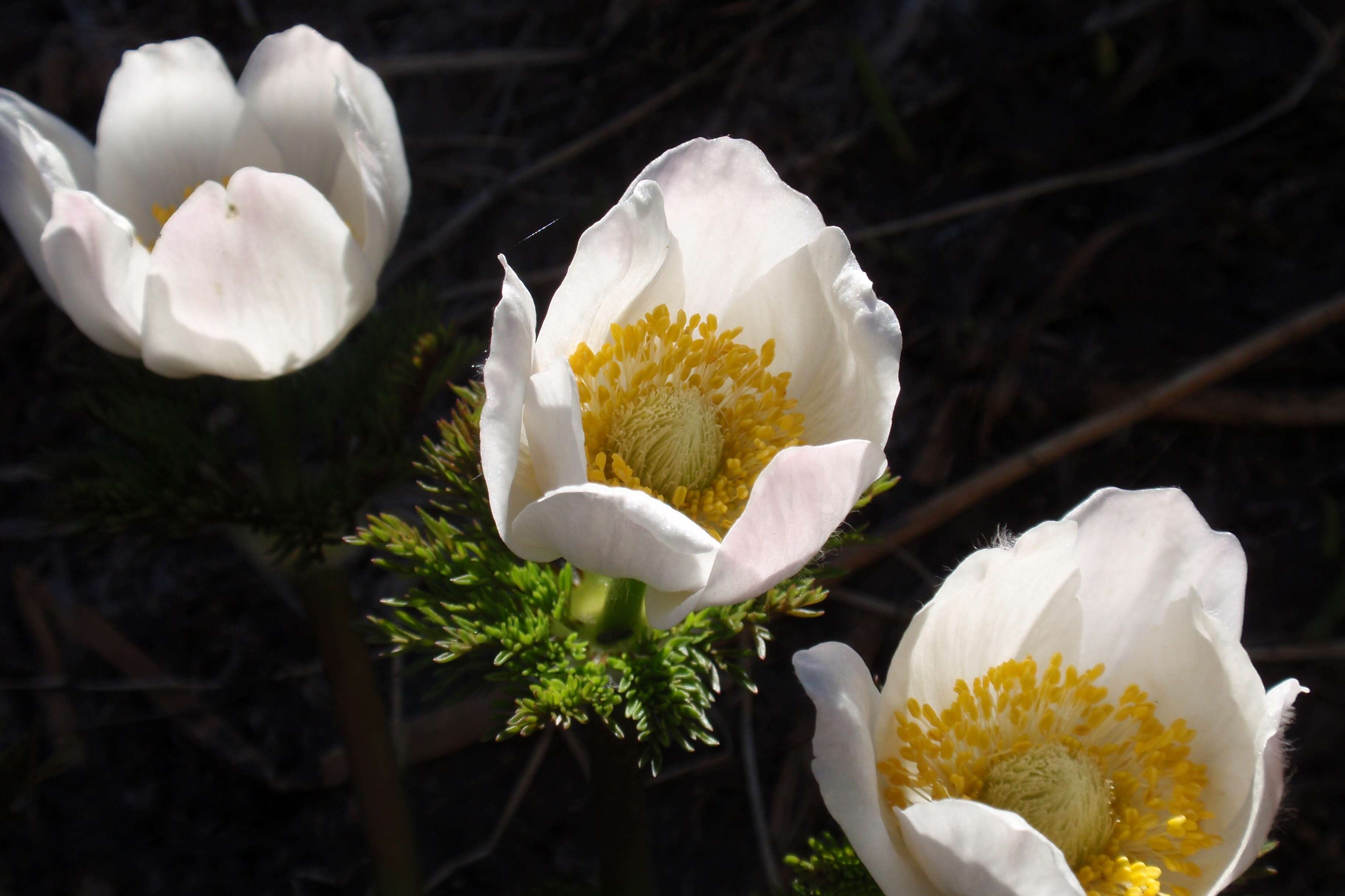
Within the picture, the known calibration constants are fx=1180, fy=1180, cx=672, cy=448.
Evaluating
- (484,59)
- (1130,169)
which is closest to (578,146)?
(484,59)

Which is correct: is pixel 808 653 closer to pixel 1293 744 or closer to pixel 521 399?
pixel 521 399

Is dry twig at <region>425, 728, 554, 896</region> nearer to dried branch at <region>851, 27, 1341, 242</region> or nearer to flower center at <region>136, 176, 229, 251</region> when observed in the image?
flower center at <region>136, 176, 229, 251</region>

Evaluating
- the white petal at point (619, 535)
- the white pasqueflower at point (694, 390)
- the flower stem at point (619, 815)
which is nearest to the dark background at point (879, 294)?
the flower stem at point (619, 815)

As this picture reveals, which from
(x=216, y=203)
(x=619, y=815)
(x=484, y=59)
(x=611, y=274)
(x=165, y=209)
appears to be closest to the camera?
(x=611, y=274)

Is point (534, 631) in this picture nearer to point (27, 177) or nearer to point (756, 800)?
point (27, 177)

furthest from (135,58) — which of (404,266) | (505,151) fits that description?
(505,151)

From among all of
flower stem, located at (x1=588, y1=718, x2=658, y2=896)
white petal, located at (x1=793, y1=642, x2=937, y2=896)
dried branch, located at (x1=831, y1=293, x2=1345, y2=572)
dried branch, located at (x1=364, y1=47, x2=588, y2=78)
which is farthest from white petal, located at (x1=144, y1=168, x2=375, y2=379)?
dried branch, located at (x1=364, y1=47, x2=588, y2=78)

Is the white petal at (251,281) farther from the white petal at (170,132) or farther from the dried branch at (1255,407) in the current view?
the dried branch at (1255,407)
